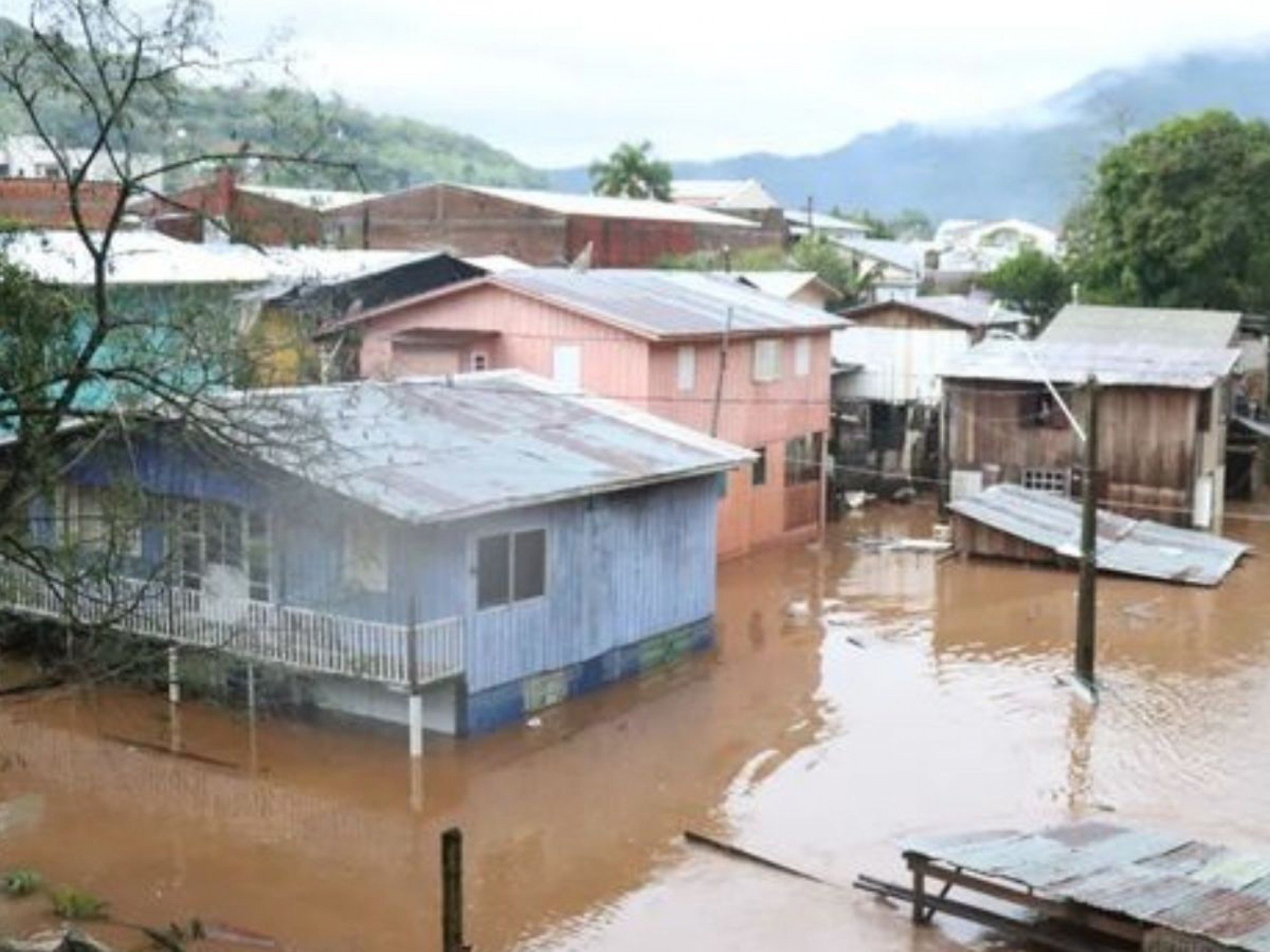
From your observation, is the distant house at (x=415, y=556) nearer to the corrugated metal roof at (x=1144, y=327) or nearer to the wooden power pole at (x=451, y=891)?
the wooden power pole at (x=451, y=891)

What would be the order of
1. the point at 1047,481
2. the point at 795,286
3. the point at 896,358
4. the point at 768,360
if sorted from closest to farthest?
the point at 768,360 → the point at 1047,481 → the point at 896,358 → the point at 795,286

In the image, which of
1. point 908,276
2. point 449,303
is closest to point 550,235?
point 908,276

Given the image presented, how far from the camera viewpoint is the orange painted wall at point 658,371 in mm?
28969

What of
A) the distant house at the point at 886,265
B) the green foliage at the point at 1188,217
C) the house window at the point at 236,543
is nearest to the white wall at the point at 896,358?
the green foliage at the point at 1188,217

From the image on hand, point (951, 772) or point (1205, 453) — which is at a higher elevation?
point (1205, 453)

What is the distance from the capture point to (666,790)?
17.8 m

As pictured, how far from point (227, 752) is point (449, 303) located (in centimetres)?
1383

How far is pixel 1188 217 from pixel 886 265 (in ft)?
75.7

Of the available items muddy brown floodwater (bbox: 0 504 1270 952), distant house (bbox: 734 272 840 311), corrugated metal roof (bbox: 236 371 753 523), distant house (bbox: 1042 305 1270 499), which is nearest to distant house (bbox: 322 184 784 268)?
distant house (bbox: 734 272 840 311)

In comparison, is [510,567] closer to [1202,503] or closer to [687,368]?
[687,368]

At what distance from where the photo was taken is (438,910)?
14.4m

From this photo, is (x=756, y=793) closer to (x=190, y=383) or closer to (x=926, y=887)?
(x=926, y=887)

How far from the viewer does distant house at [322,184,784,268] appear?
54.5 meters

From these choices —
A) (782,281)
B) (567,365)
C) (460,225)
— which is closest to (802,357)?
(567,365)
